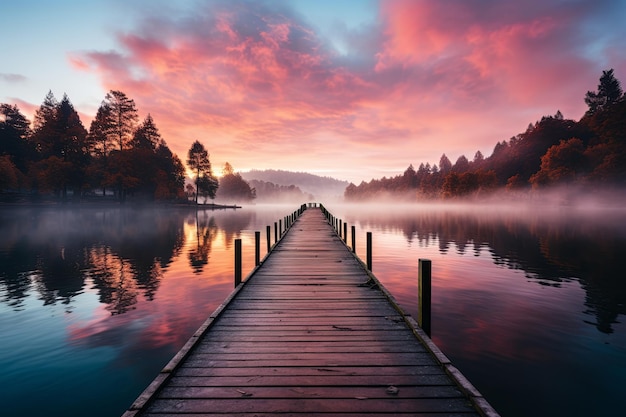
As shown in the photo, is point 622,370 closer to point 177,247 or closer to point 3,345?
point 3,345

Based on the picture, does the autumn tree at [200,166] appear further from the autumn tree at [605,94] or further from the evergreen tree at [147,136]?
the autumn tree at [605,94]

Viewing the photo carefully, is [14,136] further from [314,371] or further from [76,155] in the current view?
[314,371]

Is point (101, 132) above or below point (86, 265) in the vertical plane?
above

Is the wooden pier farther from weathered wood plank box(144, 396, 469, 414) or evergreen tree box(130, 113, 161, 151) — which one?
evergreen tree box(130, 113, 161, 151)

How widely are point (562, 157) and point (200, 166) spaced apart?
91.1 meters

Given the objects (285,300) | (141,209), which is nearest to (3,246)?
(285,300)

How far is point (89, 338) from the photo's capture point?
968cm

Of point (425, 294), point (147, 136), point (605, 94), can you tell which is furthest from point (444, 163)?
point (425, 294)

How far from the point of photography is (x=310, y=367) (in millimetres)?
5281

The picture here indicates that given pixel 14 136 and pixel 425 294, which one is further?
pixel 14 136

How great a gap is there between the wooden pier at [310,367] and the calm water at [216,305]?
2360 mm

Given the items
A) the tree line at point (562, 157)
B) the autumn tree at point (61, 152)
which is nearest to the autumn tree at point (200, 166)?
the autumn tree at point (61, 152)

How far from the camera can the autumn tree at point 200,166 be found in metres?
97.5

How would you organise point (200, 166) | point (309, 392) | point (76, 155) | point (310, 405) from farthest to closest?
1. point (200, 166)
2. point (76, 155)
3. point (309, 392)
4. point (310, 405)
